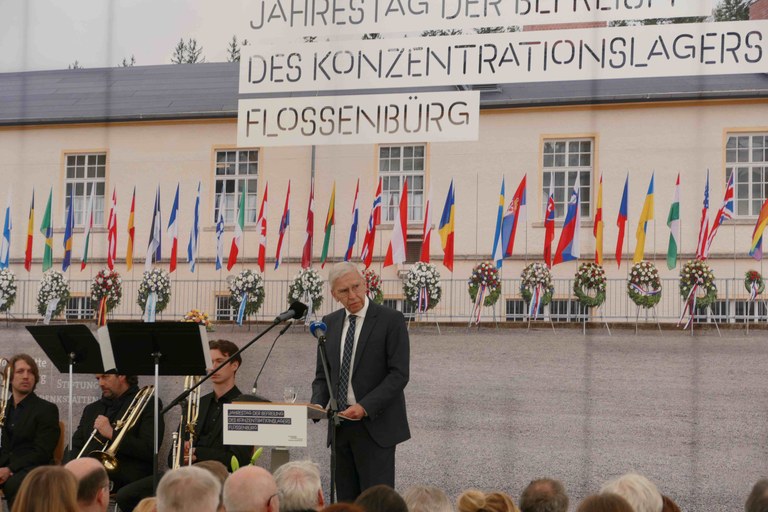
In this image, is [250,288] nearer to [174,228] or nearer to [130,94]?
[174,228]

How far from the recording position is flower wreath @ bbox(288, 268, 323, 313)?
23.7 ft

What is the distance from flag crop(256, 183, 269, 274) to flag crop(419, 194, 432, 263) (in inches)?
42.3

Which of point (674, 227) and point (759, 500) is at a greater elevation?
point (674, 227)

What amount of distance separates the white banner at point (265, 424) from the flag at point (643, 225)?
2.68 meters

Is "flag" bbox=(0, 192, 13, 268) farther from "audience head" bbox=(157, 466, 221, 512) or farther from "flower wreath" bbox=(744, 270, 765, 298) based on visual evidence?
"audience head" bbox=(157, 466, 221, 512)

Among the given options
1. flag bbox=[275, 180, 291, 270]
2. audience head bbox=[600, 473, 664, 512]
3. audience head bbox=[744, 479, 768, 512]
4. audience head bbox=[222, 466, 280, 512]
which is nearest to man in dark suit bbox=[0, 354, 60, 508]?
flag bbox=[275, 180, 291, 270]

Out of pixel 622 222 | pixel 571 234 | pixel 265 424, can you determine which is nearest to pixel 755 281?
pixel 622 222

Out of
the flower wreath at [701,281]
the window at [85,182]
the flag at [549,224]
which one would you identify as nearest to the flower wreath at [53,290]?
the window at [85,182]

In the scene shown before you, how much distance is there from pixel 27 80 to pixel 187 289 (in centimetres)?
198

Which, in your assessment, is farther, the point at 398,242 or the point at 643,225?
the point at 398,242

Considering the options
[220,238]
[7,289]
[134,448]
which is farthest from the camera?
[7,289]

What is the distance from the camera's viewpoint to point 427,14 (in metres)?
7.03

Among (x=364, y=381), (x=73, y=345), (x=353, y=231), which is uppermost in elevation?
(x=353, y=231)

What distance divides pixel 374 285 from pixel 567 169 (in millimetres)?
1418
